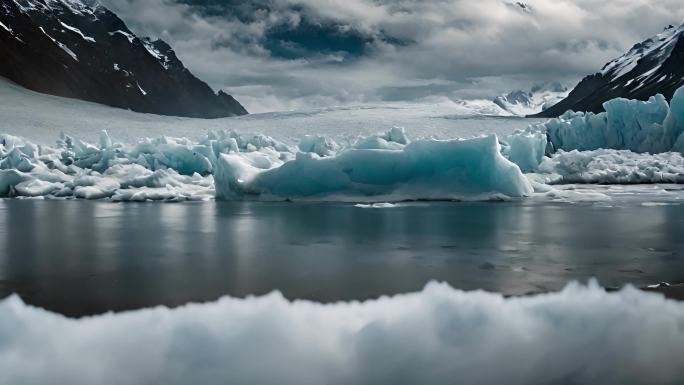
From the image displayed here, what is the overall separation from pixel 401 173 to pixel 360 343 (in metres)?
10.3

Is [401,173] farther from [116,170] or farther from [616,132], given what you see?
[616,132]

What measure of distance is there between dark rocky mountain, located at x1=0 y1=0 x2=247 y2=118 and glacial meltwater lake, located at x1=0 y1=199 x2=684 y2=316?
70054mm

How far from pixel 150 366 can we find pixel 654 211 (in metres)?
9.63

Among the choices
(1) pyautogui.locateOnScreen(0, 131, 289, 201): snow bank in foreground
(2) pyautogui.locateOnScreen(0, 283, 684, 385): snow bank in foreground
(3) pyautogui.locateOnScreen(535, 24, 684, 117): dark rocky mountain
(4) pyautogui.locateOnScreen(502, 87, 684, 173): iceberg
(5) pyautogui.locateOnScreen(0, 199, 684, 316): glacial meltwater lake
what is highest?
(3) pyautogui.locateOnScreen(535, 24, 684, 117): dark rocky mountain

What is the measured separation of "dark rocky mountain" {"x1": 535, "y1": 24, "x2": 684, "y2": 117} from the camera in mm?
66919

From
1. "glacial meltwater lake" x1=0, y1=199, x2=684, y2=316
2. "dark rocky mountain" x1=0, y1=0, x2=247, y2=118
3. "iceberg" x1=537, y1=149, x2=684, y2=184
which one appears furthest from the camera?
"dark rocky mountain" x1=0, y1=0, x2=247, y2=118

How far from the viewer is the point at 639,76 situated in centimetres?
7694

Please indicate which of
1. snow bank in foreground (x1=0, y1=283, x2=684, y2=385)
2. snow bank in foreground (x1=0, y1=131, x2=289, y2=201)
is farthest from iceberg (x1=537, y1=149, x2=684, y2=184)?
snow bank in foreground (x1=0, y1=283, x2=684, y2=385)

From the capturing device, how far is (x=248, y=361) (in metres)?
2.99

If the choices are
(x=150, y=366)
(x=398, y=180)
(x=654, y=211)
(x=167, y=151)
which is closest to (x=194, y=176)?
(x=167, y=151)

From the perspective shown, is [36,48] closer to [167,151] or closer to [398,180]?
[167,151]

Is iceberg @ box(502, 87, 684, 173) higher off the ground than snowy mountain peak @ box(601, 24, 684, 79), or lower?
lower

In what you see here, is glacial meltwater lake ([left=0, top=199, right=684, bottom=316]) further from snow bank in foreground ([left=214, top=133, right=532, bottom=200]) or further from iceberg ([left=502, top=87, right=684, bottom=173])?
iceberg ([left=502, top=87, right=684, bottom=173])

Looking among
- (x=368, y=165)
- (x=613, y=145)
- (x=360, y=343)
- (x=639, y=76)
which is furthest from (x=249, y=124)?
(x=639, y=76)
